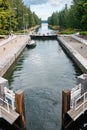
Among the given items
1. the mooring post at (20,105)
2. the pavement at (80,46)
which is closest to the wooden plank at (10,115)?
the mooring post at (20,105)

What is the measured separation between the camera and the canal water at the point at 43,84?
15297 mm

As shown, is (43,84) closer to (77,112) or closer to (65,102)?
(65,102)

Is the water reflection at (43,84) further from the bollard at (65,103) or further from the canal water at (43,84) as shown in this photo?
the bollard at (65,103)

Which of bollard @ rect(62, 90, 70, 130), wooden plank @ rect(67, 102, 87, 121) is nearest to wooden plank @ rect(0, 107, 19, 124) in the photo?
bollard @ rect(62, 90, 70, 130)

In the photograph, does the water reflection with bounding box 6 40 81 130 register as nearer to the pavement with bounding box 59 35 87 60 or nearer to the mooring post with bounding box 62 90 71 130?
the mooring post with bounding box 62 90 71 130

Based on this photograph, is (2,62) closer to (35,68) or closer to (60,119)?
(35,68)

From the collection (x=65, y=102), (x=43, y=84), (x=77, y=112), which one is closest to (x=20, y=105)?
(x=65, y=102)

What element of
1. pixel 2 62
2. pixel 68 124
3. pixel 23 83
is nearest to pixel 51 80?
pixel 23 83

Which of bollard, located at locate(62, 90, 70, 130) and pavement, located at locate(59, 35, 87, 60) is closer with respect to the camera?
bollard, located at locate(62, 90, 70, 130)

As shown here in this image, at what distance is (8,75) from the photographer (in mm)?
26172

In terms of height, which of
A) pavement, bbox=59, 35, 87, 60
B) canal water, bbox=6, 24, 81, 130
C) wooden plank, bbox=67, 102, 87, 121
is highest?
wooden plank, bbox=67, 102, 87, 121

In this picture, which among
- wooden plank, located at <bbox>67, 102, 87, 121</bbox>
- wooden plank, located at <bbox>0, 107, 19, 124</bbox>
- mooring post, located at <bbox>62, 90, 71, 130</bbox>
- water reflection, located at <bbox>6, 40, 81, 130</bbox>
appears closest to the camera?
wooden plank, located at <bbox>0, 107, 19, 124</bbox>

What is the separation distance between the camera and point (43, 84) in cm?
2286

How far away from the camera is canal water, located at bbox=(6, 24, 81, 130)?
15.3m
